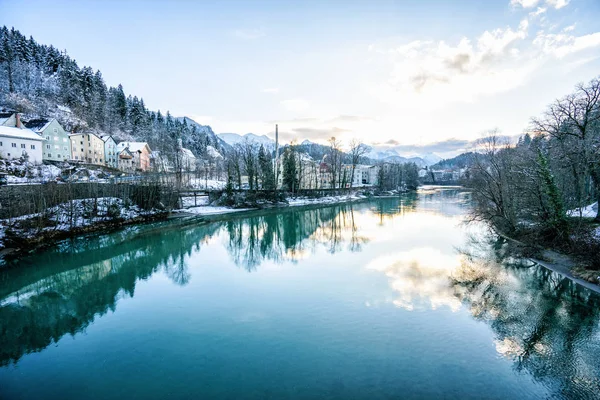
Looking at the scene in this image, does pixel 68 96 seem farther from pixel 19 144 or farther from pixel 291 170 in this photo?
pixel 291 170

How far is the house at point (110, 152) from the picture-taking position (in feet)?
184

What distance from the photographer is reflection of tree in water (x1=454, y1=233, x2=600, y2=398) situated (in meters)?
6.46

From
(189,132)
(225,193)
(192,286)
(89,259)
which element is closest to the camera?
(192,286)

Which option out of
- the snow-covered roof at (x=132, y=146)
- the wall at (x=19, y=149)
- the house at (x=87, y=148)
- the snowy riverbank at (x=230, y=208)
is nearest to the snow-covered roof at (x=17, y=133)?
the wall at (x=19, y=149)

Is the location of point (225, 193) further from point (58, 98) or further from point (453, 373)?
point (58, 98)

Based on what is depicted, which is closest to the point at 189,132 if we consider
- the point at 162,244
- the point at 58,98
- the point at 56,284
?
the point at 58,98

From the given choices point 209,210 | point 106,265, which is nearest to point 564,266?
point 106,265

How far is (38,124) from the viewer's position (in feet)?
139

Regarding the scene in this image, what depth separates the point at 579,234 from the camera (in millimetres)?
14273

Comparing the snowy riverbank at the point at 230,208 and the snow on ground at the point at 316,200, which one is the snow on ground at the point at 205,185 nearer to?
the snowy riverbank at the point at 230,208

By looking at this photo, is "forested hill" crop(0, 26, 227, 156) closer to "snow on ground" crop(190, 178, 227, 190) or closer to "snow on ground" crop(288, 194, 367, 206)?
"snow on ground" crop(190, 178, 227, 190)

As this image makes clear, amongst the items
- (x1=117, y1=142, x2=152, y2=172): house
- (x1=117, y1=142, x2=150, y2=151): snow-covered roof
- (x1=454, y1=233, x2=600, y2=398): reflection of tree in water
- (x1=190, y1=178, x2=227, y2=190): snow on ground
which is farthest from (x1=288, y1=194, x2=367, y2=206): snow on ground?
(x1=117, y1=142, x2=150, y2=151): snow-covered roof

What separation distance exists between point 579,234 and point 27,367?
856 inches

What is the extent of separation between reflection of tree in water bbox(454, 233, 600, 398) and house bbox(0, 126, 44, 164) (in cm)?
4706
